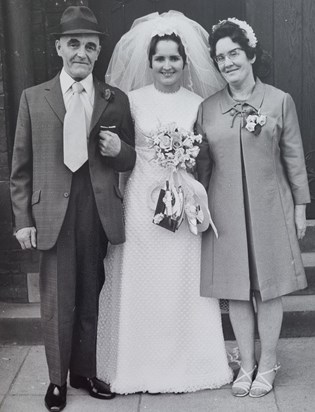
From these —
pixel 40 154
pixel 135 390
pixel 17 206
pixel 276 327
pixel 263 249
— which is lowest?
pixel 135 390

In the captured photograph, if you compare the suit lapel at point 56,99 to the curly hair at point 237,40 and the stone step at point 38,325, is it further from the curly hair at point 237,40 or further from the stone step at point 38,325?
the stone step at point 38,325

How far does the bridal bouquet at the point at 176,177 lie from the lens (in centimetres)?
379

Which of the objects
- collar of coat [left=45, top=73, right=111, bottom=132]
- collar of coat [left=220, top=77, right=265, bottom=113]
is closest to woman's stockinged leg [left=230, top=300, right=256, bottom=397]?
collar of coat [left=220, top=77, right=265, bottom=113]

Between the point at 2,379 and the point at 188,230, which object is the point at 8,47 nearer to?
the point at 188,230

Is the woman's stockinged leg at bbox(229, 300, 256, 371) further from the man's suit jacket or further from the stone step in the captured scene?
the man's suit jacket

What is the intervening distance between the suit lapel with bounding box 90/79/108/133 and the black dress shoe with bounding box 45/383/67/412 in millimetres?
1477

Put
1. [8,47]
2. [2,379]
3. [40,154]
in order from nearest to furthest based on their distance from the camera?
[40,154], [2,379], [8,47]

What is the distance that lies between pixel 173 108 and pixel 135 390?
1.67m

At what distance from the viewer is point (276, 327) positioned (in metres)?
3.98

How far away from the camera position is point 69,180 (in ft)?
12.1

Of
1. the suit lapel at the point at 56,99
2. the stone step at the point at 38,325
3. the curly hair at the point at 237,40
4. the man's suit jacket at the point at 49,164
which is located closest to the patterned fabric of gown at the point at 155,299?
the man's suit jacket at the point at 49,164

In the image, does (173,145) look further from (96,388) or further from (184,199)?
(96,388)

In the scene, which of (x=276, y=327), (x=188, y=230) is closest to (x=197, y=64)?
(x=188, y=230)

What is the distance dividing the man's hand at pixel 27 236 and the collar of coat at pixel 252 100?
49.4 inches
